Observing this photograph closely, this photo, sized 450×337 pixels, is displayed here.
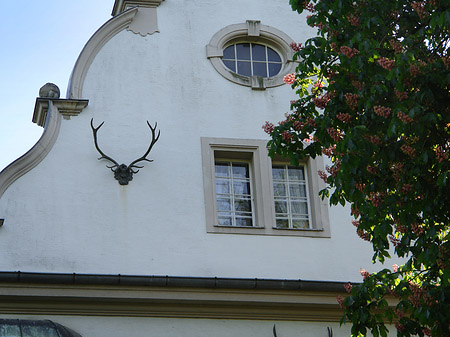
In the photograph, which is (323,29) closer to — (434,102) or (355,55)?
(355,55)

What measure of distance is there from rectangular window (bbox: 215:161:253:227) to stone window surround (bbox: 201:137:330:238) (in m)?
0.11

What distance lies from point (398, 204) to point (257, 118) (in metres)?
5.55

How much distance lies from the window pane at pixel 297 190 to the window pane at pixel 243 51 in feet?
7.69

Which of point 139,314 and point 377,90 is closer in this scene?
point 377,90

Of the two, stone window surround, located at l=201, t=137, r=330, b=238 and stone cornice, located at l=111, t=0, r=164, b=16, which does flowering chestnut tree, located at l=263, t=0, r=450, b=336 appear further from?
stone cornice, located at l=111, t=0, r=164, b=16

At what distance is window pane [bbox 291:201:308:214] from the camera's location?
51.5 feet

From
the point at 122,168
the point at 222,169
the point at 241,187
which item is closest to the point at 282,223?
the point at 241,187

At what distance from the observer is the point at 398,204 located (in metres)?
10.8

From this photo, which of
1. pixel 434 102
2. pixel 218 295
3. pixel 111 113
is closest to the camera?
pixel 434 102

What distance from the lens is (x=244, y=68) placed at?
16.7m

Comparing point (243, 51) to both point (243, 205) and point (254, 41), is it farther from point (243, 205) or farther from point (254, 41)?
point (243, 205)

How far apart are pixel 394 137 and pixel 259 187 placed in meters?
4.86

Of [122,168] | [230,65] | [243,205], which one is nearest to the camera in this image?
[122,168]

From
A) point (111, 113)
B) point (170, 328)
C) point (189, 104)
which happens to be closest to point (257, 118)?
point (189, 104)
